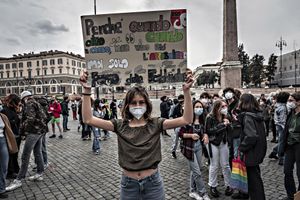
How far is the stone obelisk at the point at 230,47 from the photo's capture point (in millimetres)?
26422

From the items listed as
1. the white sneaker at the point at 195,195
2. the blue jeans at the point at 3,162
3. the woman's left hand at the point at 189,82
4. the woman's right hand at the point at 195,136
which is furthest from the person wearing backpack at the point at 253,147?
the blue jeans at the point at 3,162

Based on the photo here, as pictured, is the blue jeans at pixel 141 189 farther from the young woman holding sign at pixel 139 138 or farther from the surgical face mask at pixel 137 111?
the surgical face mask at pixel 137 111

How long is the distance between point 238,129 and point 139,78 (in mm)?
2588

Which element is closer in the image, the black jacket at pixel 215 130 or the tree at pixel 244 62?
the black jacket at pixel 215 130

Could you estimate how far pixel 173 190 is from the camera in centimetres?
518

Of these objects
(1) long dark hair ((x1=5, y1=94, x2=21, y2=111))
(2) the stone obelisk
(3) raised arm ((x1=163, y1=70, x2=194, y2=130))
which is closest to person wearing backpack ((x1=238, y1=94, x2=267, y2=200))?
(3) raised arm ((x1=163, y1=70, x2=194, y2=130))

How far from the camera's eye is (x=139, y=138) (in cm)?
246

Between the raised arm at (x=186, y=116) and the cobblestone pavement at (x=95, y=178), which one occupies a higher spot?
the raised arm at (x=186, y=116)

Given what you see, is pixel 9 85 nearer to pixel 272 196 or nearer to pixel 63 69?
pixel 63 69

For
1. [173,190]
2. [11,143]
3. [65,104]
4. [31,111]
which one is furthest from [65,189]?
Result: [65,104]

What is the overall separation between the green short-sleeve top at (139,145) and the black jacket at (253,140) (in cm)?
201

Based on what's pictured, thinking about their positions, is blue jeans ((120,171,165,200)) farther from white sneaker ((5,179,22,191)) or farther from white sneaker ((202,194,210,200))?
white sneaker ((5,179,22,191))

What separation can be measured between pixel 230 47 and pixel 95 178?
24760 mm

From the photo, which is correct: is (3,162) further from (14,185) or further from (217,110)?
(217,110)
